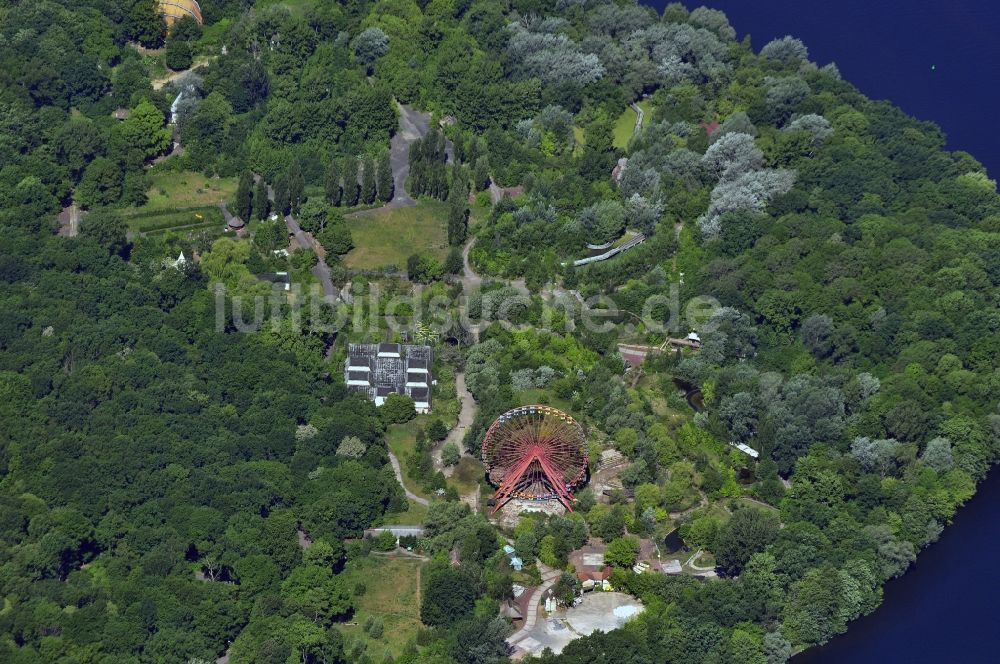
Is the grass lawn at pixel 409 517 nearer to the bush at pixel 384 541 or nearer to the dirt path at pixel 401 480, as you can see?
the dirt path at pixel 401 480

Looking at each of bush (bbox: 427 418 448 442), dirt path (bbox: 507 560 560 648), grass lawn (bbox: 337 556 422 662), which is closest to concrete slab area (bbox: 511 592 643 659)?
dirt path (bbox: 507 560 560 648)

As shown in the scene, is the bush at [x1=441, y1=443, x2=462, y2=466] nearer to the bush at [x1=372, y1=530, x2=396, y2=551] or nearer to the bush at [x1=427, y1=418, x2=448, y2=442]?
the bush at [x1=427, y1=418, x2=448, y2=442]

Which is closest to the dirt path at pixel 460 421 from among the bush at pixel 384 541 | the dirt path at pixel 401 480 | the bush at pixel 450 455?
the bush at pixel 450 455

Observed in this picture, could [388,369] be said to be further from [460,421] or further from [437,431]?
[437,431]

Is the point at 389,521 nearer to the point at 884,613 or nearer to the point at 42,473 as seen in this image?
the point at 42,473

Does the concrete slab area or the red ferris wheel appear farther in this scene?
the red ferris wheel

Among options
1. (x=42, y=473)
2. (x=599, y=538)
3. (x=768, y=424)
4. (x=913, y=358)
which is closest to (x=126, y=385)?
(x=42, y=473)
